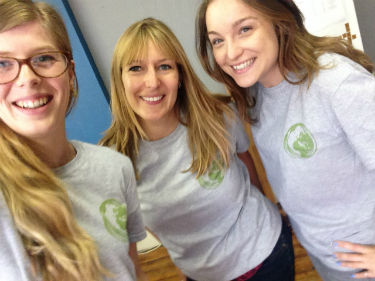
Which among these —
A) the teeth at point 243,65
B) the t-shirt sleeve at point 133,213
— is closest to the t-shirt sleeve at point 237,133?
the teeth at point 243,65

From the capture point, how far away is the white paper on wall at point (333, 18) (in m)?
1.44

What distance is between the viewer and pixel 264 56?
830 millimetres

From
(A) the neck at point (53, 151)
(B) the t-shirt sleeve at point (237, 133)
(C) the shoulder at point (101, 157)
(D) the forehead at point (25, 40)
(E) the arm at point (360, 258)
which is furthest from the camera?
(B) the t-shirt sleeve at point (237, 133)

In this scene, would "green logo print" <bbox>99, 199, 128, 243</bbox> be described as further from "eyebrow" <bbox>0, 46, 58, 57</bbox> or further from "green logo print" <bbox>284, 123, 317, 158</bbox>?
"green logo print" <bbox>284, 123, 317, 158</bbox>

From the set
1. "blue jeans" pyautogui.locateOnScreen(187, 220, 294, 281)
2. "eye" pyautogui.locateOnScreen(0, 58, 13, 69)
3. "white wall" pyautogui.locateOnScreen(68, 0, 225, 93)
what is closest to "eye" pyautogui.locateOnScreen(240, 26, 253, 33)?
"eye" pyautogui.locateOnScreen(0, 58, 13, 69)

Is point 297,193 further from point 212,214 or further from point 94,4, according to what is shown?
point 94,4

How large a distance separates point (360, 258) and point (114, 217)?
32.4 inches

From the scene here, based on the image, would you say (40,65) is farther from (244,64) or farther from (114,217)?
(244,64)

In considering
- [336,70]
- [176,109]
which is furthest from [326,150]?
[176,109]

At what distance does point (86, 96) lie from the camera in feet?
6.09

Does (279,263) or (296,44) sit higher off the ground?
(296,44)

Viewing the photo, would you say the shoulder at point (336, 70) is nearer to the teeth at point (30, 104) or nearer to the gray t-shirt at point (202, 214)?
the gray t-shirt at point (202, 214)

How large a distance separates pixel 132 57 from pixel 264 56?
0.47 metres

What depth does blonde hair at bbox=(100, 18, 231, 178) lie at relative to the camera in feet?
3.12
